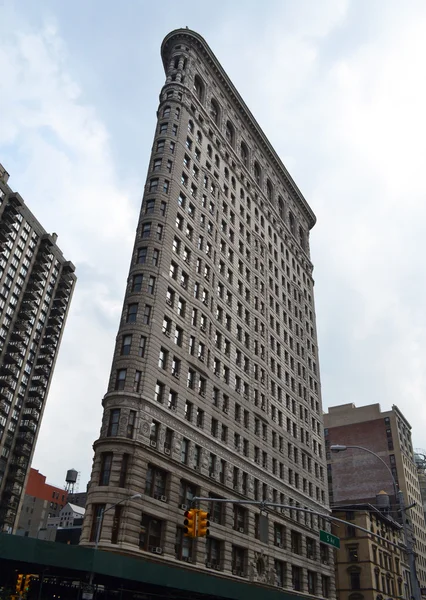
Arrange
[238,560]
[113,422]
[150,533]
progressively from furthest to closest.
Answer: [238,560] < [113,422] < [150,533]

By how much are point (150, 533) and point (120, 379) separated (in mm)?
12194

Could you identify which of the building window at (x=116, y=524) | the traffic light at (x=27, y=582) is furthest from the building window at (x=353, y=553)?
the traffic light at (x=27, y=582)

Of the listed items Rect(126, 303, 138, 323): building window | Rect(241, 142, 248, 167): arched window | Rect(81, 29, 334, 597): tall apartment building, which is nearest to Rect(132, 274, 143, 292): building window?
Rect(81, 29, 334, 597): tall apartment building

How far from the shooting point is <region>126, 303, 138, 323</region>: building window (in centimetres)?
4894

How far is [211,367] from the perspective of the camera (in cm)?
5578

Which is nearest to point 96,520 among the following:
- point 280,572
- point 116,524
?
point 116,524

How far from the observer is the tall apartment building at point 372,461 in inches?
4454

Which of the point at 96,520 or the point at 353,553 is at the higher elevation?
the point at 353,553

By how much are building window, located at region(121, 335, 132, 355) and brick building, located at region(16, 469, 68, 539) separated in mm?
109570

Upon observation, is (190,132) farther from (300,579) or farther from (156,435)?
(300,579)

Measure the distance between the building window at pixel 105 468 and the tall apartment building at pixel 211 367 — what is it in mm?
109

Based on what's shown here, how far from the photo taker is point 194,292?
5697cm

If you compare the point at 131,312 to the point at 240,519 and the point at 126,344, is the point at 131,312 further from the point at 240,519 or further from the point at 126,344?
the point at 240,519

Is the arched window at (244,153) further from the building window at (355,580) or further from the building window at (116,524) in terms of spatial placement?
the building window at (355,580)
